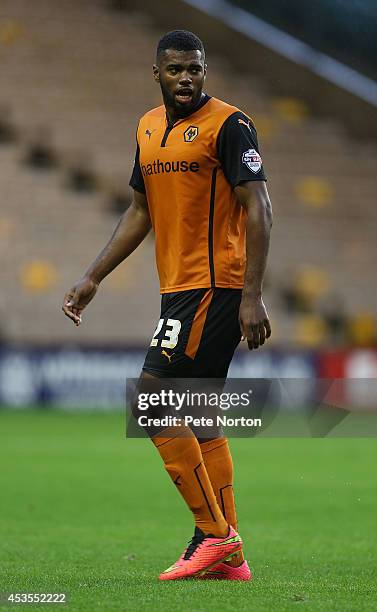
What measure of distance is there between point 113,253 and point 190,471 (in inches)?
39.7

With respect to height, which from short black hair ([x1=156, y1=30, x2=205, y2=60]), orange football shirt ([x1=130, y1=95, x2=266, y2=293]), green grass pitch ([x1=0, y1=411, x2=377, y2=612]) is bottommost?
green grass pitch ([x1=0, y1=411, x2=377, y2=612])

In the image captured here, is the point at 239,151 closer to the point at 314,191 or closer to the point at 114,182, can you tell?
the point at 114,182

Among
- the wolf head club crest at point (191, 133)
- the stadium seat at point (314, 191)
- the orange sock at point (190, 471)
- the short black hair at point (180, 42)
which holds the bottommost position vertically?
the orange sock at point (190, 471)

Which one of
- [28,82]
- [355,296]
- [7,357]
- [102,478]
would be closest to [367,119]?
[355,296]

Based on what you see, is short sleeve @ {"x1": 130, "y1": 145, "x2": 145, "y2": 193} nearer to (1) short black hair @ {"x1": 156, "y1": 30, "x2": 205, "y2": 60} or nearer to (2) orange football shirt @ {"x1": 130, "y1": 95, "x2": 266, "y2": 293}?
(2) orange football shirt @ {"x1": 130, "y1": 95, "x2": 266, "y2": 293}

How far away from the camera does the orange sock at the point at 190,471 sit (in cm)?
469

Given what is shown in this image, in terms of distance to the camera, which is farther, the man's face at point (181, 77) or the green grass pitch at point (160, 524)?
the man's face at point (181, 77)

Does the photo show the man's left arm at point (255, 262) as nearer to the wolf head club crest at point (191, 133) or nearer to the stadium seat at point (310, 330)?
the wolf head club crest at point (191, 133)

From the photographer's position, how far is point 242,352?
1593 centimetres

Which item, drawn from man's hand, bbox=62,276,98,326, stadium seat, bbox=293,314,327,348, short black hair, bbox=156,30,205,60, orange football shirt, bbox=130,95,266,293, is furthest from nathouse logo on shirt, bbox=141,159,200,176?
stadium seat, bbox=293,314,327,348

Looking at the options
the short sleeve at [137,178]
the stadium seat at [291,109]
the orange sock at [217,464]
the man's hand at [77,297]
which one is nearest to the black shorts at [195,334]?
the orange sock at [217,464]

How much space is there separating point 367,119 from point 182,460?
17777mm

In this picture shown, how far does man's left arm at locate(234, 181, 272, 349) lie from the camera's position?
451 cm

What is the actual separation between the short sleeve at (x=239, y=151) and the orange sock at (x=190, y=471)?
3.24 feet
